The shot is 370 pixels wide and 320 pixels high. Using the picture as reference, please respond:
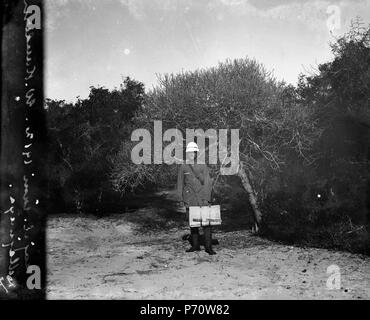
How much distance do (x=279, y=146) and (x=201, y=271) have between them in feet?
19.7

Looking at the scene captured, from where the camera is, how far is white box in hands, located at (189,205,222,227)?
808 cm

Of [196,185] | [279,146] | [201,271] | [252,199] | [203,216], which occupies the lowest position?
[201,271]

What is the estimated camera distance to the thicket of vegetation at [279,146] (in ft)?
30.2

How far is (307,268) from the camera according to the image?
705 centimetres

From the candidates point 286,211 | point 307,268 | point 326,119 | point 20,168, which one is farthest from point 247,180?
point 20,168

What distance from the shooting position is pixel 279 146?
11.8 meters

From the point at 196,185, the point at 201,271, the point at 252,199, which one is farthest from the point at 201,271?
the point at 252,199

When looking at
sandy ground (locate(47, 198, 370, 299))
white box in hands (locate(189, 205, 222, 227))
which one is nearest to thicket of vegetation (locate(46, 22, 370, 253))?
sandy ground (locate(47, 198, 370, 299))

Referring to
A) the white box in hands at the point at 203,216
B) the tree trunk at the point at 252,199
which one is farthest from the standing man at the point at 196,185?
the tree trunk at the point at 252,199

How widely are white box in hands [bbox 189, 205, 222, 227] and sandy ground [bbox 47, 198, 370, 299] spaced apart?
2.33 ft

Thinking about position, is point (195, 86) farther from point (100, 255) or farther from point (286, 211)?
point (100, 255)

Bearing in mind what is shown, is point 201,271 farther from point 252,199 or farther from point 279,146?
point 279,146

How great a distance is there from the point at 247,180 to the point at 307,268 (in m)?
4.60

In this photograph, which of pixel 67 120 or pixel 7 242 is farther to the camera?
pixel 67 120
